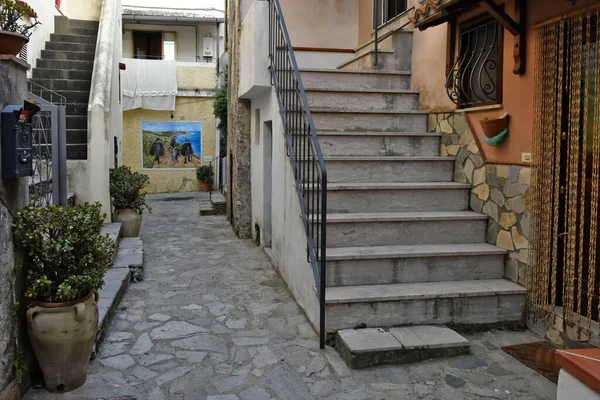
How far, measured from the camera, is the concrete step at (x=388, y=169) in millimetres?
5574

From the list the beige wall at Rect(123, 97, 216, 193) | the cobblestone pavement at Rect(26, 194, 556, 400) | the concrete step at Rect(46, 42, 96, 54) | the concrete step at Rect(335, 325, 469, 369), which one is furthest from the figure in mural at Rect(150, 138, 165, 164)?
the concrete step at Rect(335, 325, 469, 369)

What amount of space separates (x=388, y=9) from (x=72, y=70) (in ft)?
18.9

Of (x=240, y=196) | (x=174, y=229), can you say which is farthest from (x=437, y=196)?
(x=174, y=229)

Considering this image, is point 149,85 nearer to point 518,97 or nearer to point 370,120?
point 370,120

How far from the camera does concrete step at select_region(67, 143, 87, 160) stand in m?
8.30

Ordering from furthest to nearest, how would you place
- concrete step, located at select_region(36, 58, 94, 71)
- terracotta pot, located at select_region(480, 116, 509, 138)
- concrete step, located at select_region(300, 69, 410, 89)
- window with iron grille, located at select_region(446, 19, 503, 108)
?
concrete step, located at select_region(36, 58, 94, 71) < concrete step, located at select_region(300, 69, 410, 89) < window with iron grille, located at select_region(446, 19, 503, 108) < terracotta pot, located at select_region(480, 116, 509, 138)

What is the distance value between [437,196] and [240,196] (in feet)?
15.2

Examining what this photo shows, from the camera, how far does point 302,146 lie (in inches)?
218

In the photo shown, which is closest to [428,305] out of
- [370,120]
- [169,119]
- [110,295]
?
[370,120]

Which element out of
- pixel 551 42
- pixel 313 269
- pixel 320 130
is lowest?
pixel 313 269

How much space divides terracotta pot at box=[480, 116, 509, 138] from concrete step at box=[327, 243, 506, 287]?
Answer: 3.40 feet

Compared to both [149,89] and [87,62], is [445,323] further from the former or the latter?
[149,89]

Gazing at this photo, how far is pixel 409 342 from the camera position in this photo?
3951 millimetres

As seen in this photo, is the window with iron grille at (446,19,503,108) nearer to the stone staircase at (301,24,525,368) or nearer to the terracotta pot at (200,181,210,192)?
the stone staircase at (301,24,525,368)
